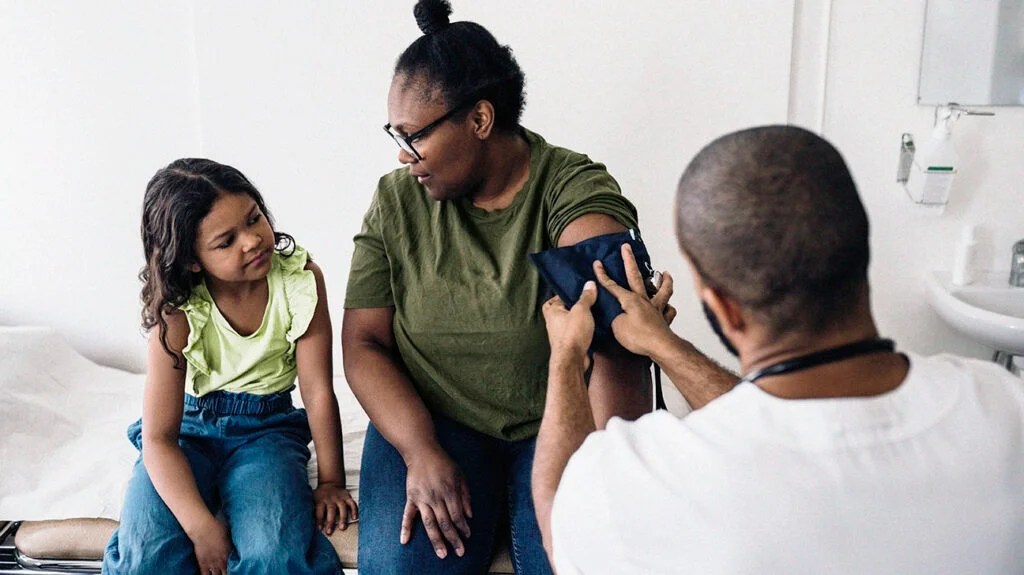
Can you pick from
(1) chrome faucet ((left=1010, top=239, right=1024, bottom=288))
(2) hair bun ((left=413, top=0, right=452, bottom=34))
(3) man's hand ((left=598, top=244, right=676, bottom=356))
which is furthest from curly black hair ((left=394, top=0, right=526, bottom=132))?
(1) chrome faucet ((left=1010, top=239, right=1024, bottom=288))

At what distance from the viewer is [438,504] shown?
1499 millimetres

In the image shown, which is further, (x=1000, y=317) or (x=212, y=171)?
(x=1000, y=317)

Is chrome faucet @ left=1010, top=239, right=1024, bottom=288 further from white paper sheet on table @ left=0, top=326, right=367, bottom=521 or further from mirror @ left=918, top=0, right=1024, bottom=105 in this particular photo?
white paper sheet on table @ left=0, top=326, right=367, bottom=521

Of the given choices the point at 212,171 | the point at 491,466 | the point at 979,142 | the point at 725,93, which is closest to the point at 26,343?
the point at 212,171

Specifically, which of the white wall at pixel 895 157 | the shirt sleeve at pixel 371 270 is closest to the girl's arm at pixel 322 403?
the shirt sleeve at pixel 371 270

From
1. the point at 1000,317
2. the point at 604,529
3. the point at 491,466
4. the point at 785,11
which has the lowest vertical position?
the point at 491,466

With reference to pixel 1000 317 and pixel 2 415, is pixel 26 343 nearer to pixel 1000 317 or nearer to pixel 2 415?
pixel 2 415

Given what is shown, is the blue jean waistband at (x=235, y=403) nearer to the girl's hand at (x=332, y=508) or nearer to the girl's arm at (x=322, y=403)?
the girl's arm at (x=322, y=403)

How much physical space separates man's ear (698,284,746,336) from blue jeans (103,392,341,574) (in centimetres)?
95

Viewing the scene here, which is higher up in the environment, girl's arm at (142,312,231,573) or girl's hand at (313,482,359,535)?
girl's arm at (142,312,231,573)

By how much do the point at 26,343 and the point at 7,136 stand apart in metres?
0.61

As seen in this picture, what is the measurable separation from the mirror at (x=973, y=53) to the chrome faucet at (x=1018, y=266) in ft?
1.16

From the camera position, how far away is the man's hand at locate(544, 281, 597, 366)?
1.22 metres

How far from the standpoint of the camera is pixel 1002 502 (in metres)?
0.83
